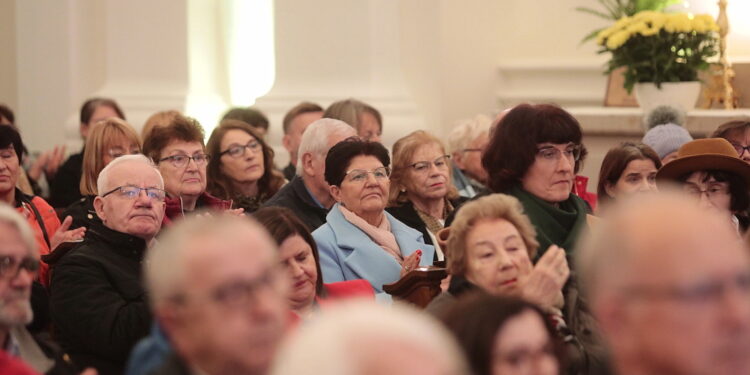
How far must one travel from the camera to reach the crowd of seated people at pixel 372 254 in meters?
2.36

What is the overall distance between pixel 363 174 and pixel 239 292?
324 centimetres

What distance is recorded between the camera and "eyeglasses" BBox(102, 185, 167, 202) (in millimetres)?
4980

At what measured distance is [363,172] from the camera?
18.9 ft

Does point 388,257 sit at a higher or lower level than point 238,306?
lower

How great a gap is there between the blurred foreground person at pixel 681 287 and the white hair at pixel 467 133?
18.1 ft

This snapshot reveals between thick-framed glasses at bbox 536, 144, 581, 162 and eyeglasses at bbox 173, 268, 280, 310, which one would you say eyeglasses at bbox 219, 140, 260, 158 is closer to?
thick-framed glasses at bbox 536, 144, 581, 162

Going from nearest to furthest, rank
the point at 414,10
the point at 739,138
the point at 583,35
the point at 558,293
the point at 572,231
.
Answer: the point at 558,293, the point at 572,231, the point at 739,138, the point at 414,10, the point at 583,35

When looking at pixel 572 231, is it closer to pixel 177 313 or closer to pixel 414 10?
pixel 177 313

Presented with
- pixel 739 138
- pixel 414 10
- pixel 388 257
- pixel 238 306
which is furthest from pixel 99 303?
pixel 414 10

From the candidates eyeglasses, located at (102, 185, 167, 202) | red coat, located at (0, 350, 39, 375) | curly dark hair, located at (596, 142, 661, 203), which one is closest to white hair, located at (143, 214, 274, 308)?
red coat, located at (0, 350, 39, 375)

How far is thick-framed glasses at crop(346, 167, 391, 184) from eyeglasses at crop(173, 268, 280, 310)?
10.5 ft

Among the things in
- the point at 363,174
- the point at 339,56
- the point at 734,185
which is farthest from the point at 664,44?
the point at 363,174

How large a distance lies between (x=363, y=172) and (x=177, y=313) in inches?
125

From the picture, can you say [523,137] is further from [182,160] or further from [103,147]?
[103,147]
